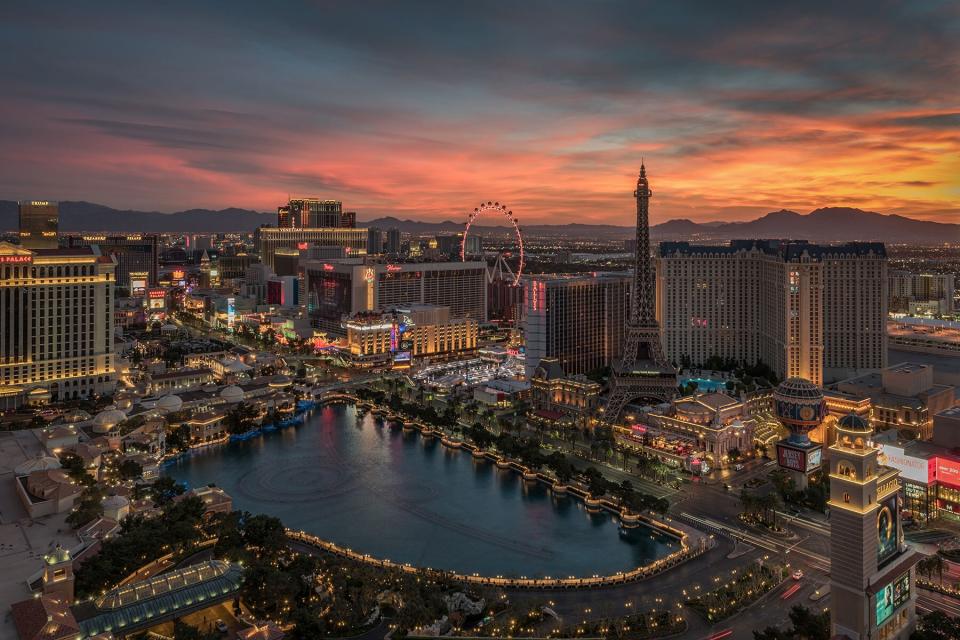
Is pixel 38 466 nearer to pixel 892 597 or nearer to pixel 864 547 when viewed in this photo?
pixel 864 547

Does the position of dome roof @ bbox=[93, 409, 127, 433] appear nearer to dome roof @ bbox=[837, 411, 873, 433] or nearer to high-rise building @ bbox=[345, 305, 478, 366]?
high-rise building @ bbox=[345, 305, 478, 366]

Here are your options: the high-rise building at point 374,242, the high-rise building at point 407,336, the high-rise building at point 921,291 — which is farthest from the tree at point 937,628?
the high-rise building at point 374,242

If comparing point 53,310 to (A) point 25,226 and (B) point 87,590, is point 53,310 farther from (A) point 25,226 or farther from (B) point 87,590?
(B) point 87,590

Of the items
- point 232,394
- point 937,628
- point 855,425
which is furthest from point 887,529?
point 232,394

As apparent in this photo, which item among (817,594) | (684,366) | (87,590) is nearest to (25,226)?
(87,590)

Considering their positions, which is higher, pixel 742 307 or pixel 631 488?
pixel 742 307

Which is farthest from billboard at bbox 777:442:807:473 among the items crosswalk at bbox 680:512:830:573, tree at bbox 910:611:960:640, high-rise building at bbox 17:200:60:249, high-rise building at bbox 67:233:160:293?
high-rise building at bbox 67:233:160:293

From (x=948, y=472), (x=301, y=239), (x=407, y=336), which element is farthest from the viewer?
(x=301, y=239)
